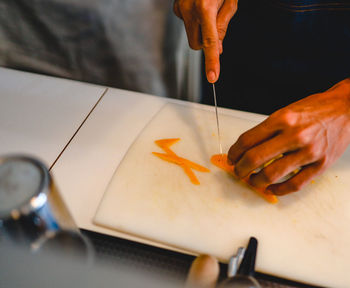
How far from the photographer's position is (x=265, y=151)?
2.32 ft

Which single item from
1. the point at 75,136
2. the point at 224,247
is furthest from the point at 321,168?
the point at 75,136

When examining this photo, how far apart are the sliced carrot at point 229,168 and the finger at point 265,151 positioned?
0.09 meters

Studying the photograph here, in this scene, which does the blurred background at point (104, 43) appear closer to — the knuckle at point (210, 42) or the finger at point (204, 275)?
the knuckle at point (210, 42)

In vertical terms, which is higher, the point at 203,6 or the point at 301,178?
the point at 203,6

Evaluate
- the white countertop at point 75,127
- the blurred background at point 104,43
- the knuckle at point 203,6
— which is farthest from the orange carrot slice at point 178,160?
the blurred background at point 104,43

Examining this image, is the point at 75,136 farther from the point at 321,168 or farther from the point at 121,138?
the point at 321,168

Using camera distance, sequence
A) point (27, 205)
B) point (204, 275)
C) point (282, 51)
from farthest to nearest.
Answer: point (282, 51) < point (204, 275) < point (27, 205)

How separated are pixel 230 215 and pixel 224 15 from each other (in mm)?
595

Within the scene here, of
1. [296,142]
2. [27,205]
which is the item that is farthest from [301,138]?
[27,205]

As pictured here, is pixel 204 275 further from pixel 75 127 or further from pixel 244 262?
pixel 75 127

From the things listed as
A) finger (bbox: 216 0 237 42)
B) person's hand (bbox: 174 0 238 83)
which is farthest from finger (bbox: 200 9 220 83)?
finger (bbox: 216 0 237 42)

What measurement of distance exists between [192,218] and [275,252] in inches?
7.7

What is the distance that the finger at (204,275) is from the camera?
528 mm

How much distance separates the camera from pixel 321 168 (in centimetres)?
75
